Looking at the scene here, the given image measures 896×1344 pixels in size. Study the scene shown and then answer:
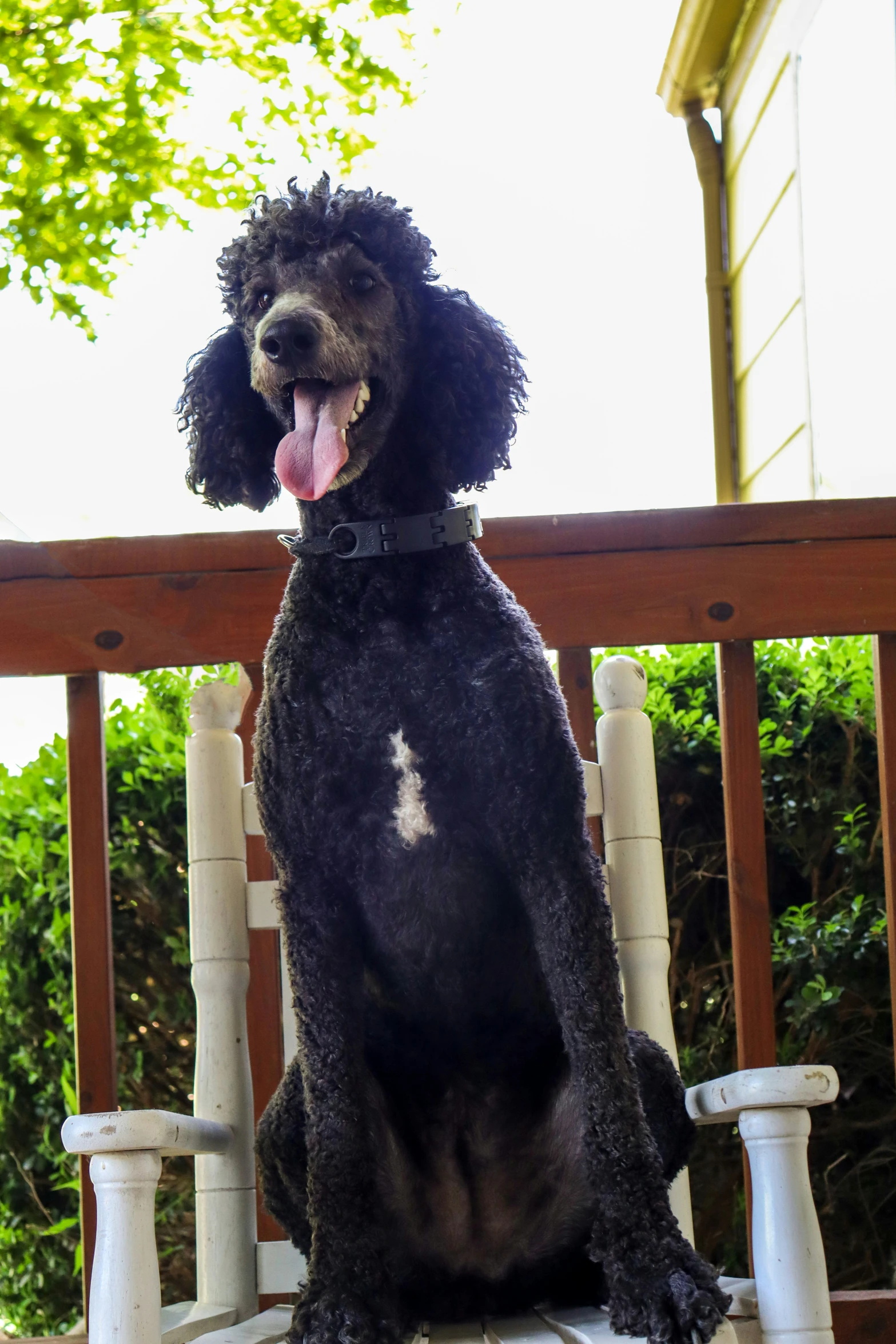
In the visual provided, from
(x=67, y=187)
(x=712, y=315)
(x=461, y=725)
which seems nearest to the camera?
(x=461, y=725)

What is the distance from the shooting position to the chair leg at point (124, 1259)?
0.96 m

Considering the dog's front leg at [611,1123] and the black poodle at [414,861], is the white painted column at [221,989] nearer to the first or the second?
the black poodle at [414,861]

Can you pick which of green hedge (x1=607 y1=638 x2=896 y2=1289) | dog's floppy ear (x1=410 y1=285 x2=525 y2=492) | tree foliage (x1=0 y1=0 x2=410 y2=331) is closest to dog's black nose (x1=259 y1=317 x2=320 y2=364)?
dog's floppy ear (x1=410 y1=285 x2=525 y2=492)

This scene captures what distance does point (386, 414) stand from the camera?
1.24 meters

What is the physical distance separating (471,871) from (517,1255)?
0.37 meters

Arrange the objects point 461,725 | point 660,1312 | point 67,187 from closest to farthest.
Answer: point 660,1312 → point 461,725 → point 67,187

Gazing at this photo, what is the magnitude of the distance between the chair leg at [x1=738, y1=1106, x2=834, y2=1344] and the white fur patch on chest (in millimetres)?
377

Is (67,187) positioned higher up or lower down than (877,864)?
higher up

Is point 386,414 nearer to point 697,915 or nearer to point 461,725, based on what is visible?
point 461,725

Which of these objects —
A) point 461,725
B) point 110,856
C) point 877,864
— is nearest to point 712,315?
point 877,864

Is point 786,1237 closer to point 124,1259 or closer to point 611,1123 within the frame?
point 611,1123

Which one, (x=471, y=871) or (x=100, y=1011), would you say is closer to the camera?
(x=471, y=871)

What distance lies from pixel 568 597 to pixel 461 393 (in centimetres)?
42

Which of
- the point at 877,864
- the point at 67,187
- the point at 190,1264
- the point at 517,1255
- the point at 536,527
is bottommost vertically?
the point at 190,1264
